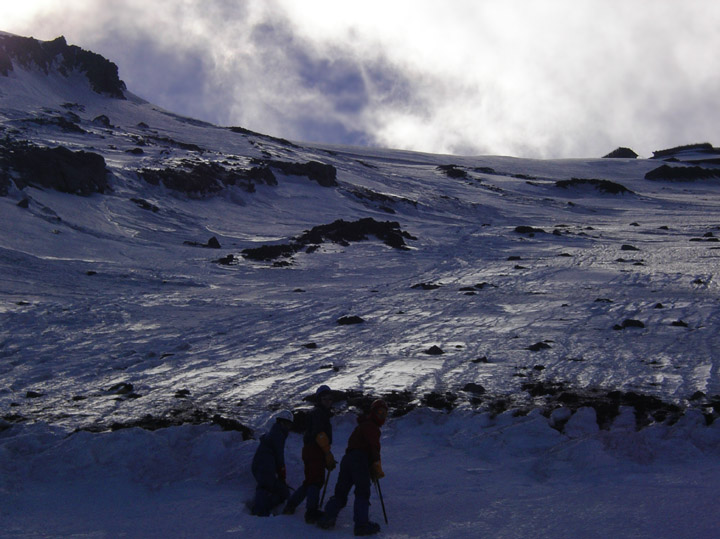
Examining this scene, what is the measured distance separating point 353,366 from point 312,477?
5.08 meters

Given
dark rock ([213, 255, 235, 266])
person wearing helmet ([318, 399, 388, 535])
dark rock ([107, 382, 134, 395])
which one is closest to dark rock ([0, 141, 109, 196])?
dark rock ([213, 255, 235, 266])

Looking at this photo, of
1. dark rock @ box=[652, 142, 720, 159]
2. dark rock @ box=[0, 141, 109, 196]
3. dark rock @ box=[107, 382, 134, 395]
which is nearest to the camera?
dark rock @ box=[107, 382, 134, 395]

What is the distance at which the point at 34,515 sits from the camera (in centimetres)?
619

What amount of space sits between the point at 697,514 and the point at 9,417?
8.57m

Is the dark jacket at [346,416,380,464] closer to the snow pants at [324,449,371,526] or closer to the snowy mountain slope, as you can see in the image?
the snow pants at [324,449,371,526]

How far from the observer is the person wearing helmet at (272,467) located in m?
6.44

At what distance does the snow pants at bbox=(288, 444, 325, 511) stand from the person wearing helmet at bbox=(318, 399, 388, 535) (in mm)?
212

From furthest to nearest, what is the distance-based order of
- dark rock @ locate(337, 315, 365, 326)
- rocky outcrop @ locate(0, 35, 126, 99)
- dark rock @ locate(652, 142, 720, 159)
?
1. dark rock @ locate(652, 142, 720, 159)
2. rocky outcrop @ locate(0, 35, 126, 99)
3. dark rock @ locate(337, 315, 365, 326)

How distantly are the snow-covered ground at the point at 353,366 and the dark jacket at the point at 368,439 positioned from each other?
733 millimetres

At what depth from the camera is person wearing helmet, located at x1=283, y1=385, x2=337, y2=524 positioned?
6.13 meters

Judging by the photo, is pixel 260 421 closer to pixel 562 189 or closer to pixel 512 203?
pixel 512 203

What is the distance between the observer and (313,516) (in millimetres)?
6020

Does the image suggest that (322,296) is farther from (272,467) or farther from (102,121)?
(102,121)

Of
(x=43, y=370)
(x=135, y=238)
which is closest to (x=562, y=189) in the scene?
(x=135, y=238)
